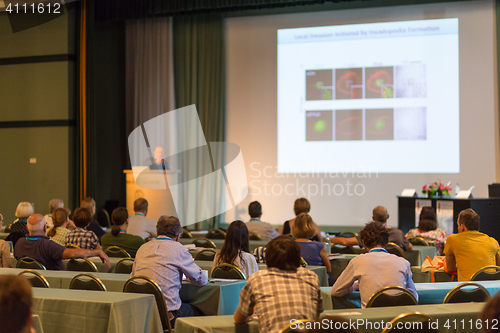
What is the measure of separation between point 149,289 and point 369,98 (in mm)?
6979

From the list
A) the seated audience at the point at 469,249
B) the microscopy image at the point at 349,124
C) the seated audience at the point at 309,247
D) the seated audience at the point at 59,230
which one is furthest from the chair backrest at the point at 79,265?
the microscopy image at the point at 349,124

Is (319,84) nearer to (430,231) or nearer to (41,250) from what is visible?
(430,231)

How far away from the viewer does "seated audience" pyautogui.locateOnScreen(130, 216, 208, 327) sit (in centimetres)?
346

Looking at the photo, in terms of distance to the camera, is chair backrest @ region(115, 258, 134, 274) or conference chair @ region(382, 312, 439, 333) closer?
conference chair @ region(382, 312, 439, 333)

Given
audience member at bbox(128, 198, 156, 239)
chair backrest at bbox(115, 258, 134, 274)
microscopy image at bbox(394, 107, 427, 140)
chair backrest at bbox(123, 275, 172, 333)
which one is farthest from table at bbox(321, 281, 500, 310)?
microscopy image at bbox(394, 107, 427, 140)

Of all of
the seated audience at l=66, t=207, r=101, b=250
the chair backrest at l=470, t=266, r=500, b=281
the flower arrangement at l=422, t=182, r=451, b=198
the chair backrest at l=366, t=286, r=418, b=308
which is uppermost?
the flower arrangement at l=422, t=182, r=451, b=198

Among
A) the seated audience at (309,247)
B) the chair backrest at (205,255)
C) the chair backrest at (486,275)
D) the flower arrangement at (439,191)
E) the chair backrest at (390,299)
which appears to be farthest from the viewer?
the flower arrangement at (439,191)

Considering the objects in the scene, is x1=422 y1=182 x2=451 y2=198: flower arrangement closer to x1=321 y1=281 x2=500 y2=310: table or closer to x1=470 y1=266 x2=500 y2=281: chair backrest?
x1=470 y1=266 x2=500 y2=281: chair backrest

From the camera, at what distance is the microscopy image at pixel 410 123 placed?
9000 mm

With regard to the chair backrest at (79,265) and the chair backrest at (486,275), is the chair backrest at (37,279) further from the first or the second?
the chair backrest at (486,275)

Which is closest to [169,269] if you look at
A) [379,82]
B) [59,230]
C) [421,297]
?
[421,297]

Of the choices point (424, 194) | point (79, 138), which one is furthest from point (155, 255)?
point (79, 138)

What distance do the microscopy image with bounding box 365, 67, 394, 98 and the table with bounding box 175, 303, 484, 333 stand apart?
6.94 metres

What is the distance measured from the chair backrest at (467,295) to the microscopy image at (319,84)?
22.3ft
